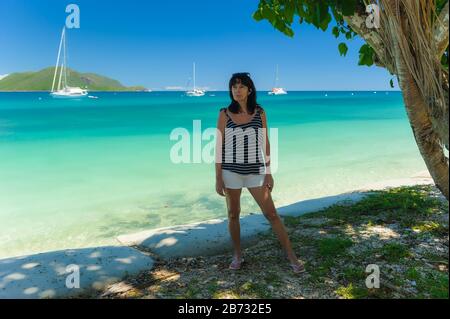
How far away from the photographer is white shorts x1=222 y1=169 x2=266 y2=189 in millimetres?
3557

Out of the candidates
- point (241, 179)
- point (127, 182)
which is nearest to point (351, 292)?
point (241, 179)

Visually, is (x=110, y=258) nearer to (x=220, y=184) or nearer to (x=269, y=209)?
(x=220, y=184)

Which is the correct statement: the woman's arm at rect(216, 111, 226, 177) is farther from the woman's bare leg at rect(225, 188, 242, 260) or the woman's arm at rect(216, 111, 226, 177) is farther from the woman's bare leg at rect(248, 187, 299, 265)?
the woman's bare leg at rect(248, 187, 299, 265)

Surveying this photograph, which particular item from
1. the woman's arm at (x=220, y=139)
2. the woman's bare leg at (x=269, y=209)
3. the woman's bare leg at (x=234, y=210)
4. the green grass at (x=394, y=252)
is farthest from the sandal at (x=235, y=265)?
the green grass at (x=394, y=252)

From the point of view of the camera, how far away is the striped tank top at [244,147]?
11.5ft

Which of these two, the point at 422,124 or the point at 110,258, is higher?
the point at 422,124

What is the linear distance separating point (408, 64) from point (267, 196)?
5.69 ft

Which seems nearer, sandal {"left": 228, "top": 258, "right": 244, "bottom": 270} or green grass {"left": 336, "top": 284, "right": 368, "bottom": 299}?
green grass {"left": 336, "top": 284, "right": 368, "bottom": 299}

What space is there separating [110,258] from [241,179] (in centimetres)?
205

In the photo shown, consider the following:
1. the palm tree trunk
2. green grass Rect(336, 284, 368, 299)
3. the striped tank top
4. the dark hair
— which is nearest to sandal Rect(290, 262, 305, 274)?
green grass Rect(336, 284, 368, 299)

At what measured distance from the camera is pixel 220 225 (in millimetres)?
5914

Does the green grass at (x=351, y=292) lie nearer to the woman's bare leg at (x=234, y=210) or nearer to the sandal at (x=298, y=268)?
the sandal at (x=298, y=268)

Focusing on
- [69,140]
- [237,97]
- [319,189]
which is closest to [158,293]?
[237,97]

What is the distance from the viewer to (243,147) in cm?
352
